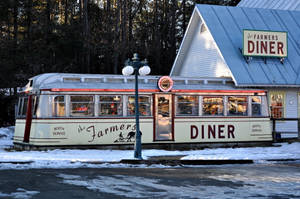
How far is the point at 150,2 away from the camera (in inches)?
2527

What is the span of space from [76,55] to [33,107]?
25.4 m

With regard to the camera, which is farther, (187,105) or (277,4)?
(277,4)

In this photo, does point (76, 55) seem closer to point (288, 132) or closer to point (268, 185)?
point (288, 132)

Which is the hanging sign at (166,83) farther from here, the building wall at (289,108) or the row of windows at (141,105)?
the building wall at (289,108)

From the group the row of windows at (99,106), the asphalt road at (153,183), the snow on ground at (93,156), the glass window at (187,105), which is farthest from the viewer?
the glass window at (187,105)

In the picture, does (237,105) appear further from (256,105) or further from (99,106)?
(99,106)

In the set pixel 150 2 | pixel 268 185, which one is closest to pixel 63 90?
pixel 268 185

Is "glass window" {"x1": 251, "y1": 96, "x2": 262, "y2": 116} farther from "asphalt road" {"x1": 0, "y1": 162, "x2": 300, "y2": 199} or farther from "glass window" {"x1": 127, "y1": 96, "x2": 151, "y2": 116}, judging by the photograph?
"asphalt road" {"x1": 0, "y1": 162, "x2": 300, "y2": 199}

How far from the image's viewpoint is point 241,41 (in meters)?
28.3

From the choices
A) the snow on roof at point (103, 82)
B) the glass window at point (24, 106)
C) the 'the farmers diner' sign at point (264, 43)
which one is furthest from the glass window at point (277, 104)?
the glass window at point (24, 106)

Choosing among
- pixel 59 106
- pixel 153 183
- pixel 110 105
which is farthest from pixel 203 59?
pixel 153 183

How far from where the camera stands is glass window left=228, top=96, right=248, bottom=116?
77.3 feet

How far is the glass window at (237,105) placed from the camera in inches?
927

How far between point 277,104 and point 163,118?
Result: 8.76 m
